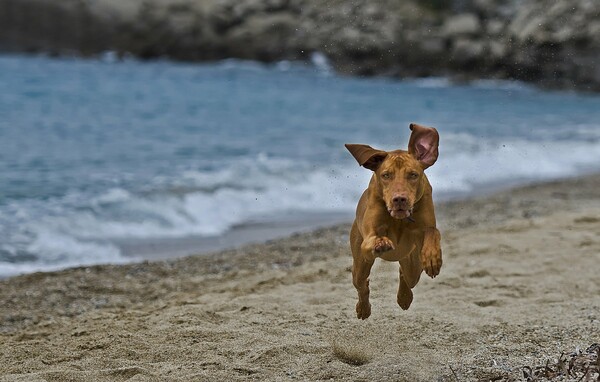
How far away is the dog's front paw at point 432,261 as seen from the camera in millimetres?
4371

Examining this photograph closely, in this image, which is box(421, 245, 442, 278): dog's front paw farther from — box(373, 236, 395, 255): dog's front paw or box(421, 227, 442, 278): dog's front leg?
box(373, 236, 395, 255): dog's front paw

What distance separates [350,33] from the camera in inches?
1897

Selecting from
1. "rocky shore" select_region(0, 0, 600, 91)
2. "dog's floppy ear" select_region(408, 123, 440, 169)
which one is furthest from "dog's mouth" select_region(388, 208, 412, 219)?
"rocky shore" select_region(0, 0, 600, 91)

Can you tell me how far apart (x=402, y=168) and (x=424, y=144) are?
0.86ft

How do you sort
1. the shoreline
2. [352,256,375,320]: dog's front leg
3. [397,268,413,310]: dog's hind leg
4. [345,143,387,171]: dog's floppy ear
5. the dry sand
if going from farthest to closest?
the shoreline, the dry sand, [397,268,413,310]: dog's hind leg, [352,256,375,320]: dog's front leg, [345,143,387,171]: dog's floppy ear

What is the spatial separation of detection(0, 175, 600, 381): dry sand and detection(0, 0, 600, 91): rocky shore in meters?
32.9

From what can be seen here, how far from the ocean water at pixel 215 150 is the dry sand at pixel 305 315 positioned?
1470mm

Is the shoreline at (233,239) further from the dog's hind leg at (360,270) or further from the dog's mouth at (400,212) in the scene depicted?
the dog's mouth at (400,212)

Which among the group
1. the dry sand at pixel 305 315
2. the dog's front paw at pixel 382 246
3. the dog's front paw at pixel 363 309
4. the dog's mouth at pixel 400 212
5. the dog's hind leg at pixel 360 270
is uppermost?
the dog's mouth at pixel 400 212

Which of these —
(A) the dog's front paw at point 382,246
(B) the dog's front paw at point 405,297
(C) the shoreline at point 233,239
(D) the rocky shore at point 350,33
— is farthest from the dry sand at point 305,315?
(D) the rocky shore at point 350,33

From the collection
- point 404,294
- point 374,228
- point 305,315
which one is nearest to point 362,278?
point 404,294

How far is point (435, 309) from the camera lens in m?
7.12

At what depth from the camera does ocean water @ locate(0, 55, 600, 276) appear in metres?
11.5

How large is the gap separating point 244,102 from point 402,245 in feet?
86.6
